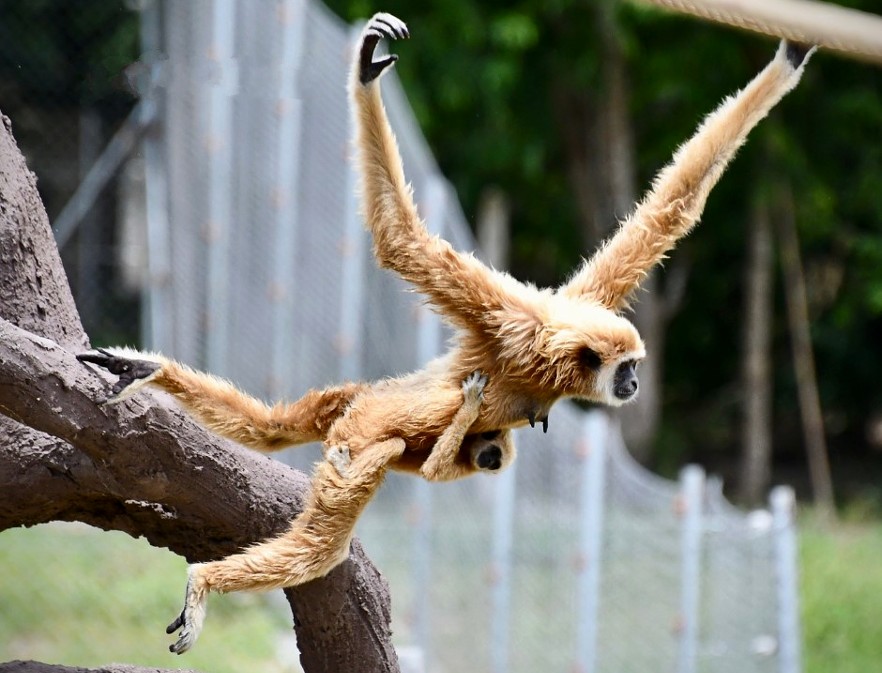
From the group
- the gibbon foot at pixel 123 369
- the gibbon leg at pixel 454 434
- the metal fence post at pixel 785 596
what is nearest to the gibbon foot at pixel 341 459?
the gibbon leg at pixel 454 434

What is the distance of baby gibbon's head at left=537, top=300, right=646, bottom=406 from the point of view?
3980 mm

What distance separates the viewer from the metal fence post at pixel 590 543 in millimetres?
6887

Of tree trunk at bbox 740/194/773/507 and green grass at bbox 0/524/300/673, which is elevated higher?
tree trunk at bbox 740/194/773/507

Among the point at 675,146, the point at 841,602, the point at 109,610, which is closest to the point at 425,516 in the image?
the point at 109,610

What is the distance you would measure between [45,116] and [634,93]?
31.5ft

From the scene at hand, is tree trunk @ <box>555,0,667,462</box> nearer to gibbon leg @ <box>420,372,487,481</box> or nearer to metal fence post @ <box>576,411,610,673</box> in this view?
metal fence post @ <box>576,411,610,673</box>

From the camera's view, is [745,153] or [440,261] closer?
[440,261]

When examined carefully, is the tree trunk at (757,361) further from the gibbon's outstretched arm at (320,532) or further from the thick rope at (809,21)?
the thick rope at (809,21)

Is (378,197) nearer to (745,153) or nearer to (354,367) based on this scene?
(354,367)

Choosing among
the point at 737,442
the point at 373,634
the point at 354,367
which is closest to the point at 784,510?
the point at 354,367

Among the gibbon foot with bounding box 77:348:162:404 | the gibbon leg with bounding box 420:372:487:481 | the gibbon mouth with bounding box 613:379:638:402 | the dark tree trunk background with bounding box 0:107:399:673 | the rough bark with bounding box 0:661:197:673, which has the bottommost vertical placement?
the rough bark with bounding box 0:661:197:673

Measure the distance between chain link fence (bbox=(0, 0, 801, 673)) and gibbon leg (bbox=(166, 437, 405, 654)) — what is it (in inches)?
133

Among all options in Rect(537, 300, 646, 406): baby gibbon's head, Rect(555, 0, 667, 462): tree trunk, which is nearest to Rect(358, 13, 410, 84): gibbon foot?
Rect(537, 300, 646, 406): baby gibbon's head

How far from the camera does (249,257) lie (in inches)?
317
